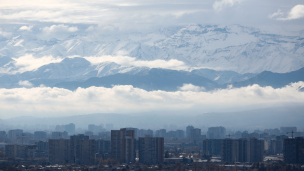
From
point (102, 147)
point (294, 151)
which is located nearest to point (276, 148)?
point (294, 151)

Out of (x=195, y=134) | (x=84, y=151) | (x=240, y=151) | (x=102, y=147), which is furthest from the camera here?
(x=195, y=134)

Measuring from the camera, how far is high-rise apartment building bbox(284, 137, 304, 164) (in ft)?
268

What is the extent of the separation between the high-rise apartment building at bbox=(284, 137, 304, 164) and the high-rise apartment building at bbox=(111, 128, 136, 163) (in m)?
26.9

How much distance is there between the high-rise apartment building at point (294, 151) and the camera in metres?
81.7

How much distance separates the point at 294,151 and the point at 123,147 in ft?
98.8

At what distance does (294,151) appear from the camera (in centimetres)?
8244

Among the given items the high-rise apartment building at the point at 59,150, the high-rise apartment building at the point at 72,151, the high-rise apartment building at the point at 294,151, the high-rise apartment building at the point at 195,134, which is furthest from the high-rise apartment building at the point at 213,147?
the high-rise apartment building at the point at 195,134

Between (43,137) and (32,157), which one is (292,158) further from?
(43,137)

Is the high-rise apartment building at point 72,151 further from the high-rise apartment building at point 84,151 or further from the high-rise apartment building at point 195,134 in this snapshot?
the high-rise apartment building at point 195,134

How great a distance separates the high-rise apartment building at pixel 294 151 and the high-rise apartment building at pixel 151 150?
2223cm

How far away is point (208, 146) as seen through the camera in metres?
124

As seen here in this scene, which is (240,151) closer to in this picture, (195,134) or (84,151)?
(84,151)

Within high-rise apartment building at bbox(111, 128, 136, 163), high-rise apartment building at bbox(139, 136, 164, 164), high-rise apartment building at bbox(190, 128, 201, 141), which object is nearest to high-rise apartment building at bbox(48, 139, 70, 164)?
high-rise apartment building at bbox(111, 128, 136, 163)

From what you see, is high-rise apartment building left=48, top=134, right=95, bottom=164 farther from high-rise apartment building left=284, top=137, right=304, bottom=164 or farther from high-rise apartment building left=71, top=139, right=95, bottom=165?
high-rise apartment building left=284, top=137, right=304, bottom=164
